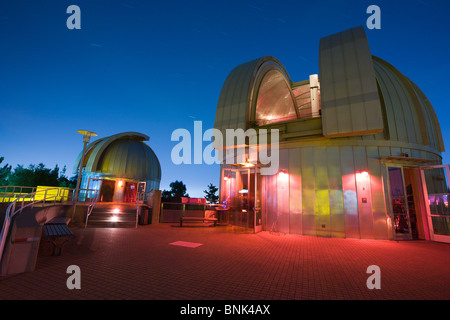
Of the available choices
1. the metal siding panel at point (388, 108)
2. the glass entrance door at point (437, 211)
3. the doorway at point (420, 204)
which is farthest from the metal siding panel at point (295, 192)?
the glass entrance door at point (437, 211)

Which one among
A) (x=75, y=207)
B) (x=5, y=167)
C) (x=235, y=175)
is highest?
(x=5, y=167)

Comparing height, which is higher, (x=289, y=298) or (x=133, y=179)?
(x=133, y=179)

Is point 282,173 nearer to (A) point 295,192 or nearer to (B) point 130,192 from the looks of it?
(A) point 295,192

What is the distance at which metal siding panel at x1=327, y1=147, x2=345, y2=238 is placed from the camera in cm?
1022

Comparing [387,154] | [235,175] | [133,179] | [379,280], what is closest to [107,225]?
[235,175]

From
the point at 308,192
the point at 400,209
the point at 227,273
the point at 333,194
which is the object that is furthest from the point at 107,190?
the point at 400,209

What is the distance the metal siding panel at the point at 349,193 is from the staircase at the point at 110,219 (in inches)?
489

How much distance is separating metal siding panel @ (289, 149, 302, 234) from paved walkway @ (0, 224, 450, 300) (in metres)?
3.18

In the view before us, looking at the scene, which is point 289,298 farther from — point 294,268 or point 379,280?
point 379,280

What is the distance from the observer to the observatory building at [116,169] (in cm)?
2381

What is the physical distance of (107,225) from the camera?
11664mm

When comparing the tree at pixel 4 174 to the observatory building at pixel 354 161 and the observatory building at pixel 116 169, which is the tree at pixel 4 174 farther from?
the observatory building at pixel 354 161

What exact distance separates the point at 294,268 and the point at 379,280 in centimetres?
187

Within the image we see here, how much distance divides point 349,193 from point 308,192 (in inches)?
79.0
